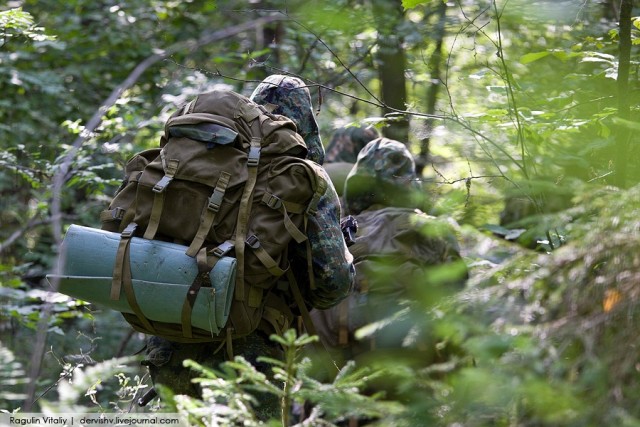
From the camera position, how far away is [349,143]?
21.6 feet

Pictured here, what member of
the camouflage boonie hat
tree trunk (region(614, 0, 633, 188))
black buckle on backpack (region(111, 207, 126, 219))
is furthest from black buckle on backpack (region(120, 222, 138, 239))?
the camouflage boonie hat

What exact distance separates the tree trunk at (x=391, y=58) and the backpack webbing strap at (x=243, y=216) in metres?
4.15

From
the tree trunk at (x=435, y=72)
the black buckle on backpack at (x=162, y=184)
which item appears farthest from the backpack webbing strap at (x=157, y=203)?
the tree trunk at (x=435, y=72)

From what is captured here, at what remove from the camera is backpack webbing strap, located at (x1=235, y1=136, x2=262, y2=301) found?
3.12m

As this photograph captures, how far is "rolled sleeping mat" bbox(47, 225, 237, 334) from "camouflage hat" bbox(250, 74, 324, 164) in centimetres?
98

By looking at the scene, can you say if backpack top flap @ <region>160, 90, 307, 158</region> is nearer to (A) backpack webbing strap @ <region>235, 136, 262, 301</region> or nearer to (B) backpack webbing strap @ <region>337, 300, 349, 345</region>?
(A) backpack webbing strap @ <region>235, 136, 262, 301</region>

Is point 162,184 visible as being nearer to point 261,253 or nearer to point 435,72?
point 261,253

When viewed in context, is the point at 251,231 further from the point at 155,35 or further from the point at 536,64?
the point at 155,35

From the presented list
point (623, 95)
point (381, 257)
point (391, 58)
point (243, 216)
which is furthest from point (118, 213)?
point (391, 58)

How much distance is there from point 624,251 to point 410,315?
0.66 m

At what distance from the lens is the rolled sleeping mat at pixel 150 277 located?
120 inches

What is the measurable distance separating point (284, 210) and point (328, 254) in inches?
12.3

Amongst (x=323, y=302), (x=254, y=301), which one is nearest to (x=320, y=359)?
(x=323, y=302)

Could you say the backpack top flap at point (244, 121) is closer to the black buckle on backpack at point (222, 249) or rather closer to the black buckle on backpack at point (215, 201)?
the black buckle on backpack at point (215, 201)
